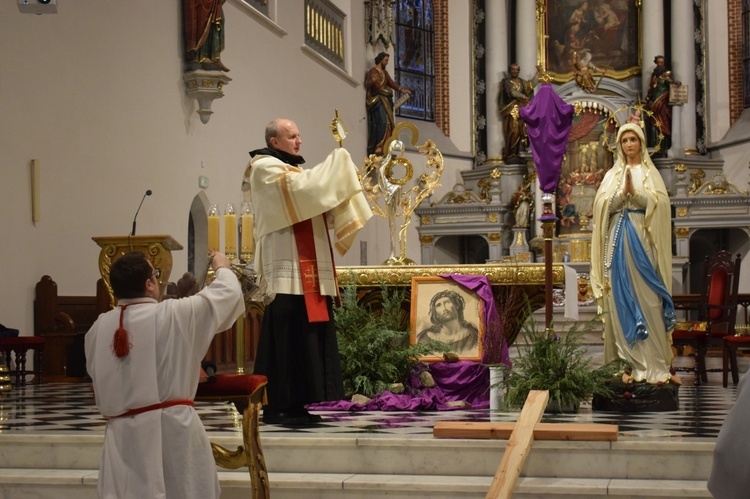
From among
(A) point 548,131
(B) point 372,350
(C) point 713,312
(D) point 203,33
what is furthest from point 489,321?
(D) point 203,33

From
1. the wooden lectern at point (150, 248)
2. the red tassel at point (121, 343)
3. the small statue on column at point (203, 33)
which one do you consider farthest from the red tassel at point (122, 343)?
the small statue on column at point (203, 33)

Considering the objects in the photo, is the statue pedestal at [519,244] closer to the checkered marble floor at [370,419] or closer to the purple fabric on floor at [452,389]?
the checkered marble floor at [370,419]

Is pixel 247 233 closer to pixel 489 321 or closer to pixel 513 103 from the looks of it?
pixel 489 321

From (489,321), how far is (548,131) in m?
1.45

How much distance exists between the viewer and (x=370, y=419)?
716 cm

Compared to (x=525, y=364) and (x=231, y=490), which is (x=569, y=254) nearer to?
(x=525, y=364)

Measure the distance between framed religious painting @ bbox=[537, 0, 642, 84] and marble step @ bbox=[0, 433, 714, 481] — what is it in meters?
17.0

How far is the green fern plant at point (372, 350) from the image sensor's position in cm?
825

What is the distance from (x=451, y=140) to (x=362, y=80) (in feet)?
10.2

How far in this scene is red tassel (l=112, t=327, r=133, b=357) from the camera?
430 centimetres

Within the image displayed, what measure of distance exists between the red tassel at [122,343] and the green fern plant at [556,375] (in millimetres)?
3609

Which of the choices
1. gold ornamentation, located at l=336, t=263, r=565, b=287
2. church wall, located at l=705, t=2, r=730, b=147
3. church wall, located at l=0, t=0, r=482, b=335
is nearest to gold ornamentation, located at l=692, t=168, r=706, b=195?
church wall, located at l=705, t=2, r=730, b=147

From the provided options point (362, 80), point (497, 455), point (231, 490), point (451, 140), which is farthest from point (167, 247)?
point (451, 140)

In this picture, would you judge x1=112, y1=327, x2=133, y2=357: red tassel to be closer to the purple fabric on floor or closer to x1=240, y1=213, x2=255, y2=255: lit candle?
x1=240, y1=213, x2=255, y2=255: lit candle
